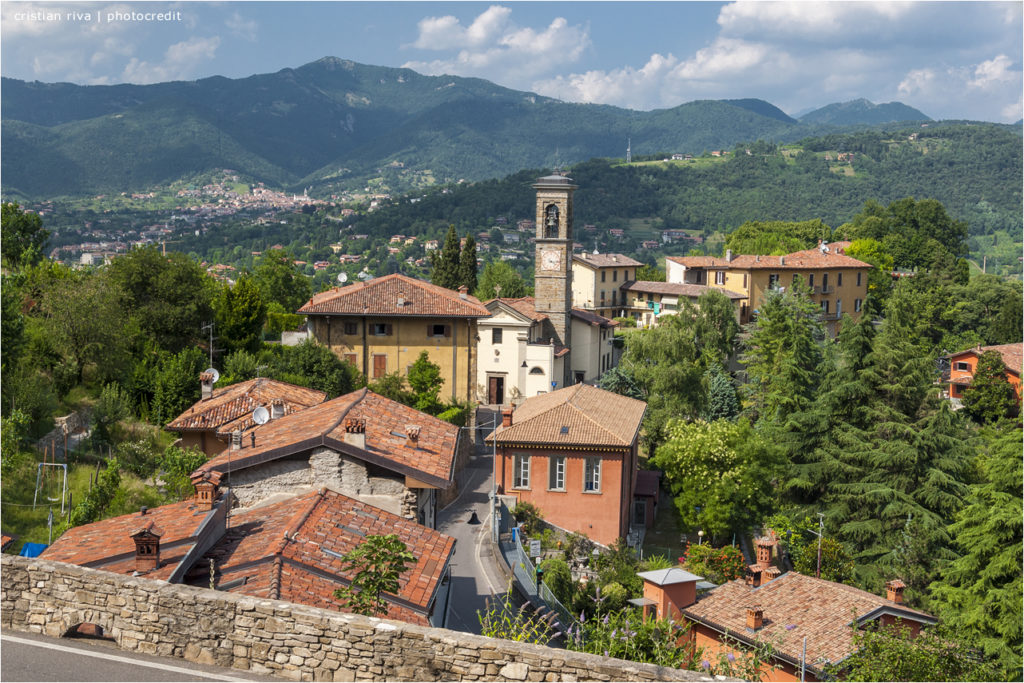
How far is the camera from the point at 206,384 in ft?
95.5

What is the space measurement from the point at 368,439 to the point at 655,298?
51.3 m

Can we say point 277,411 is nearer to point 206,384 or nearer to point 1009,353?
point 206,384

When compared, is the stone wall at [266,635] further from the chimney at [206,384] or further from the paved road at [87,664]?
the chimney at [206,384]

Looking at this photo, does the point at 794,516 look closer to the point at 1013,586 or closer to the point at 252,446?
the point at 1013,586

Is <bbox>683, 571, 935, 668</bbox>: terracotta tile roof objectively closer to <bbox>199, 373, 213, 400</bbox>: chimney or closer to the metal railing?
the metal railing

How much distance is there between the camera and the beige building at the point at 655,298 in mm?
65188

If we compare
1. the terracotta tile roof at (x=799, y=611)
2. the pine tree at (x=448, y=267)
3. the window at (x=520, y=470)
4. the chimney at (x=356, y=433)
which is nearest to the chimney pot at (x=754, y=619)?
the terracotta tile roof at (x=799, y=611)

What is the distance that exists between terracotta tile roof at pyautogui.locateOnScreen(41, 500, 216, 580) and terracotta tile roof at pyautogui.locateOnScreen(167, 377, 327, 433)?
9211 mm

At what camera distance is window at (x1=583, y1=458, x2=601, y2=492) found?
28938mm

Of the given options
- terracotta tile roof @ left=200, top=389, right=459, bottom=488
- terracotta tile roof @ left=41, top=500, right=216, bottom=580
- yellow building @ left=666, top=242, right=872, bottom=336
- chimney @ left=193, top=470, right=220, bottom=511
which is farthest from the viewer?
yellow building @ left=666, top=242, right=872, bottom=336

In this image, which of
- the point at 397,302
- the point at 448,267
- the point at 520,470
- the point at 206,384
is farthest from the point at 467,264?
the point at 206,384

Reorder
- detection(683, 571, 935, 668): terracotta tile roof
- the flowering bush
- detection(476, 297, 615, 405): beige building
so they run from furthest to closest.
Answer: detection(476, 297, 615, 405): beige building → the flowering bush → detection(683, 571, 935, 668): terracotta tile roof

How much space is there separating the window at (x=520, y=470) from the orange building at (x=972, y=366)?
33309 millimetres

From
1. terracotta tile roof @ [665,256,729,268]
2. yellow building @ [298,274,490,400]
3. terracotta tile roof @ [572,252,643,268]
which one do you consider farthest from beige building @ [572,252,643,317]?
yellow building @ [298,274,490,400]
